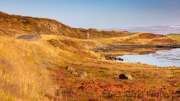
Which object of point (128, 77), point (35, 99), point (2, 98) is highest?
point (2, 98)

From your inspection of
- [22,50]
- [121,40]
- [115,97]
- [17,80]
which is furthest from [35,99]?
[121,40]

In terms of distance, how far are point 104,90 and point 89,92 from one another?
180 cm

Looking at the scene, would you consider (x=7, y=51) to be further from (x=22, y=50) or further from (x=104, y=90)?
(x=104, y=90)

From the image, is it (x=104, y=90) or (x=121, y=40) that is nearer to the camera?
(x=104, y=90)

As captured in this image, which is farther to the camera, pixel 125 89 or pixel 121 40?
pixel 121 40

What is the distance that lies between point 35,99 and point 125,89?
11.2 meters

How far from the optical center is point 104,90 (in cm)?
2066

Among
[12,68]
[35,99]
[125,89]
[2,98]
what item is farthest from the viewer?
[125,89]

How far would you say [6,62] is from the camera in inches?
646

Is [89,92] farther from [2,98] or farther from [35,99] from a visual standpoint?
[2,98]

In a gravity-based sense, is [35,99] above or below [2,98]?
below

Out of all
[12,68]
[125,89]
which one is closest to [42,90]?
[12,68]

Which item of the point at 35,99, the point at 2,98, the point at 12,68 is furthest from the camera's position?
the point at 12,68

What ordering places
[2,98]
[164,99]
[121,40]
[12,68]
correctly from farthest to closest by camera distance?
1. [121,40]
2. [164,99]
3. [12,68]
4. [2,98]
